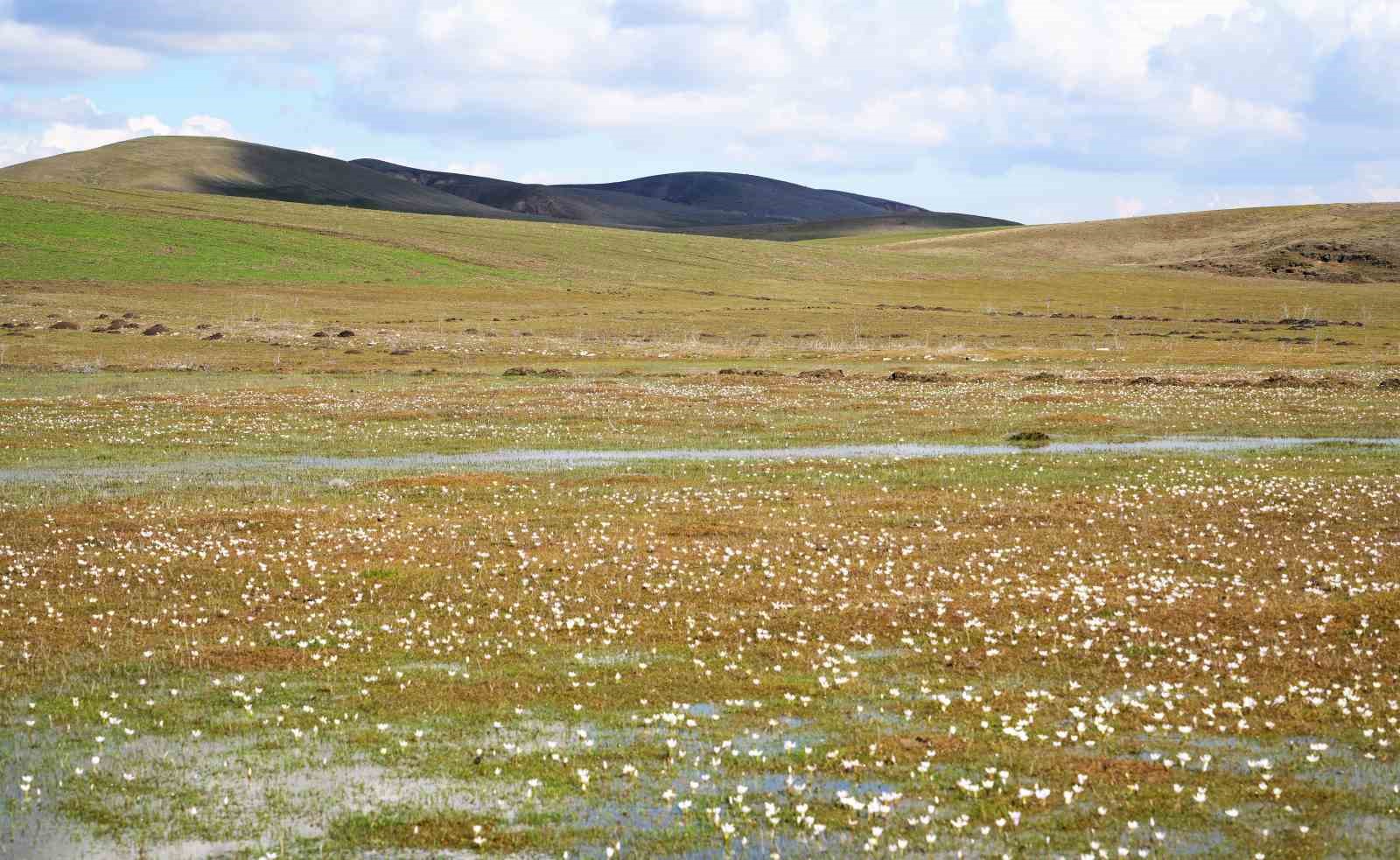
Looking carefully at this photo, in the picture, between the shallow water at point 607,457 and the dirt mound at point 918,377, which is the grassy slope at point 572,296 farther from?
the shallow water at point 607,457

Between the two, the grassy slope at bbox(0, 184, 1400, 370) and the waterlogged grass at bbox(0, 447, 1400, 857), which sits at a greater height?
the grassy slope at bbox(0, 184, 1400, 370)

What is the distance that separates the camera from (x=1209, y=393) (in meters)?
54.6

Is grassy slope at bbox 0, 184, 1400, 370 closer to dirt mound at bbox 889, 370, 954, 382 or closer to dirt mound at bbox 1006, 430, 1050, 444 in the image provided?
dirt mound at bbox 889, 370, 954, 382

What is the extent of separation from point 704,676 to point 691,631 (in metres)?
2.13

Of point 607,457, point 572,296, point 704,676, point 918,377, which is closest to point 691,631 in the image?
point 704,676

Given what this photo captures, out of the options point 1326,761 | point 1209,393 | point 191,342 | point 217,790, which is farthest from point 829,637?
point 191,342

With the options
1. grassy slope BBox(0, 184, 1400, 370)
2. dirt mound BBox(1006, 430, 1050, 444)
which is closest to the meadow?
dirt mound BBox(1006, 430, 1050, 444)

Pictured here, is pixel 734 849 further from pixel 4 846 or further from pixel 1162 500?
pixel 1162 500

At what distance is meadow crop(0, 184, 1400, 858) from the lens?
11141 mm

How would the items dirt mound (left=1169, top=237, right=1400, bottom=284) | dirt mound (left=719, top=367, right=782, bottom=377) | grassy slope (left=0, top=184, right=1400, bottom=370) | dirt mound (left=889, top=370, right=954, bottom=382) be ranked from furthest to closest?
dirt mound (left=1169, top=237, right=1400, bottom=284) < grassy slope (left=0, top=184, right=1400, bottom=370) < dirt mound (left=719, top=367, right=782, bottom=377) < dirt mound (left=889, top=370, right=954, bottom=382)

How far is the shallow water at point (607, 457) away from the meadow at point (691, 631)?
0.39m

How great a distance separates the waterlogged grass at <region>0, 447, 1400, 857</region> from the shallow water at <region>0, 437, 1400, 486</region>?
5.58 m

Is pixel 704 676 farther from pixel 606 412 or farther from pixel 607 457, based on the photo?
pixel 606 412

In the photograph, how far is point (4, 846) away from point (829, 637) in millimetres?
9834
